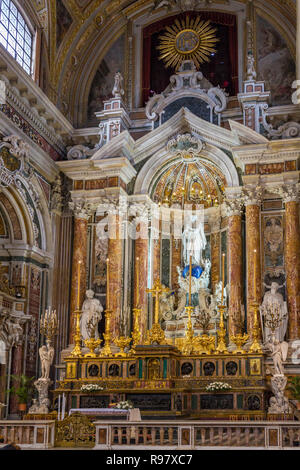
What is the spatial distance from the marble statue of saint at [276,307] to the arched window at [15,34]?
33.4 ft

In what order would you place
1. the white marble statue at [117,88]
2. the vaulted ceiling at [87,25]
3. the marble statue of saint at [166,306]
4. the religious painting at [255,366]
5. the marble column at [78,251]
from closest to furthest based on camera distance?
the religious painting at [255,366], the marble column at [78,251], the marble statue of saint at [166,306], the white marble statue at [117,88], the vaulted ceiling at [87,25]

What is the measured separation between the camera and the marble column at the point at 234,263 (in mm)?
19859

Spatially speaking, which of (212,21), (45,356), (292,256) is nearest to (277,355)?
(292,256)

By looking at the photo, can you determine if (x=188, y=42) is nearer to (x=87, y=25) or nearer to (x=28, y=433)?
(x=87, y=25)

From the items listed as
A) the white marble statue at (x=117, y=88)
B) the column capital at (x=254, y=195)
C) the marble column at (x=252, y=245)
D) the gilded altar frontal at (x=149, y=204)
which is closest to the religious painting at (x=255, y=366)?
the gilded altar frontal at (x=149, y=204)

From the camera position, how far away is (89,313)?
809 inches

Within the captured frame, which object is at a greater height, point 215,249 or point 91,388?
point 215,249

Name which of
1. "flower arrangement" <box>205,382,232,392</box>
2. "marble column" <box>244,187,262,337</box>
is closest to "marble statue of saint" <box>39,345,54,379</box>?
"flower arrangement" <box>205,382,232,392</box>

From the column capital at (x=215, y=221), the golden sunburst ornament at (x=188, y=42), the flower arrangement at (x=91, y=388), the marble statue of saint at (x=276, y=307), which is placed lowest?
the flower arrangement at (x=91, y=388)

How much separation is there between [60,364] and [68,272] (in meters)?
2.89

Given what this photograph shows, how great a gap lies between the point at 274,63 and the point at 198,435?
14.2 meters

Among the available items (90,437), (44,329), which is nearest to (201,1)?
(44,329)

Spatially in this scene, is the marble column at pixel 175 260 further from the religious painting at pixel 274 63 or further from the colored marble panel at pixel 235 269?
the religious painting at pixel 274 63
